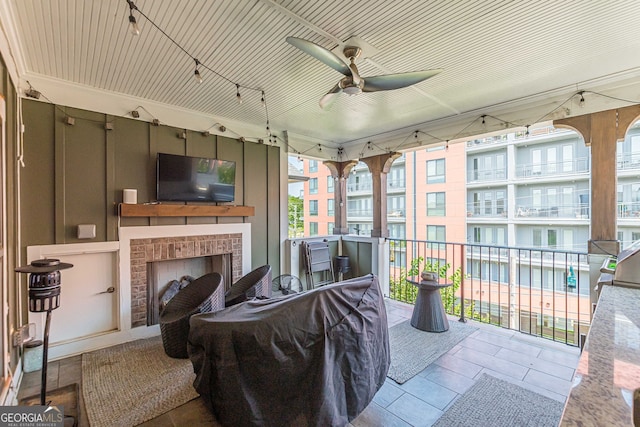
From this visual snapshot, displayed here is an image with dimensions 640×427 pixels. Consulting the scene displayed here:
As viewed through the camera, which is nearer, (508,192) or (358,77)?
(358,77)

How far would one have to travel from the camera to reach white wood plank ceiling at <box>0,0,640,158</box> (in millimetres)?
1993

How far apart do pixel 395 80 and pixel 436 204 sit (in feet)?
29.0

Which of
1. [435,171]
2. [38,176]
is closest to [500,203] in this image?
[435,171]

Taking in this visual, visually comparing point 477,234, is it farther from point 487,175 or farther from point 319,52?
point 319,52

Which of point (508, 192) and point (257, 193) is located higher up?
point (508, 192)

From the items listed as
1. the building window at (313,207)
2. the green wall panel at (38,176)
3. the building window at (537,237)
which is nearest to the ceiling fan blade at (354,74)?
the green wall panel at (38,176)

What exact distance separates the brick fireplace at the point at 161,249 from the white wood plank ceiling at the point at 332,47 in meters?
1.50

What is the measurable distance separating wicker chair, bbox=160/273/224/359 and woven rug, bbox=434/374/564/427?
2195 mm

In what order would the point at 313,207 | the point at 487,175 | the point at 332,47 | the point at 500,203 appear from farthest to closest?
the point at 313,207 → the point at 487,175 → the point at 500,203 → the point at 332,47

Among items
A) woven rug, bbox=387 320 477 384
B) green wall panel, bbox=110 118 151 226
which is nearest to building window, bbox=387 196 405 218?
woven rug, bbox=387 320 477 384

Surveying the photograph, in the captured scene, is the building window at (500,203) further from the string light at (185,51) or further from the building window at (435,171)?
the string light at (185,51)

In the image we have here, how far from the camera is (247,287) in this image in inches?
A: 140

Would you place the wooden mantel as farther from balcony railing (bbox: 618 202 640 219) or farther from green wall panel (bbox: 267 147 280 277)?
balcony railing (bbox: 618 202 640 219)

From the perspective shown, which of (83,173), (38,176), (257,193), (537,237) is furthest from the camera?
(537,237)
